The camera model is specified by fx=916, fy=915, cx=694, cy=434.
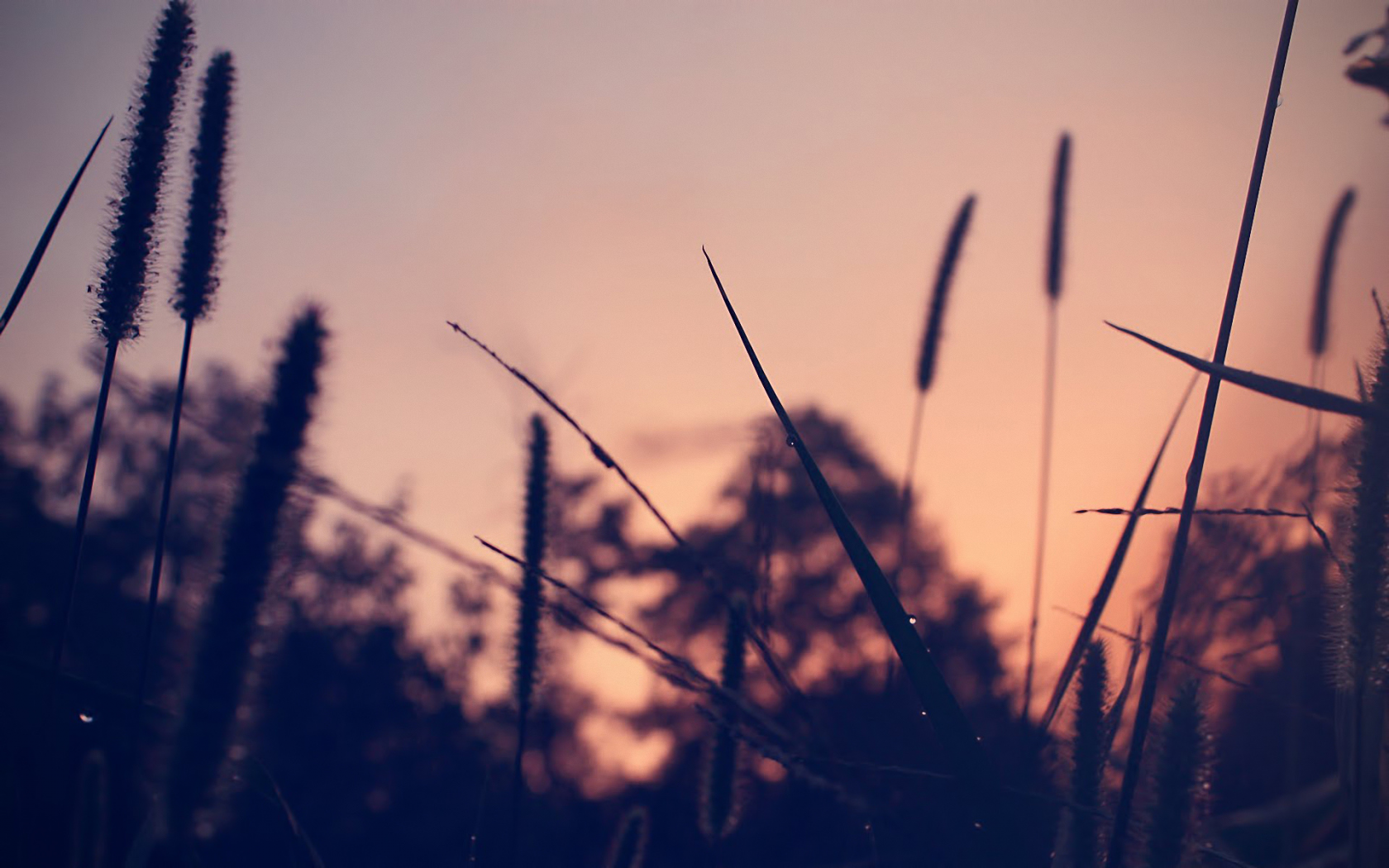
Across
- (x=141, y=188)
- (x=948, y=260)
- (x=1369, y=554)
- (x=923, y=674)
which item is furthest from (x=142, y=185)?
(x=948, y=260)

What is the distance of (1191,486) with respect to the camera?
124cm

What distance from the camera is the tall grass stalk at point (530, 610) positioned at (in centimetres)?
185

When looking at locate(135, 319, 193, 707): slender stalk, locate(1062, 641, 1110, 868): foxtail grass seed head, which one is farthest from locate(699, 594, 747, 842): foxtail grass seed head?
locate(135, 319, 193, 707): slender stalk

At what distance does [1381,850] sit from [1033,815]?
0.56 metres

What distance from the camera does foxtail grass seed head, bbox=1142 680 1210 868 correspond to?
1.17 meters

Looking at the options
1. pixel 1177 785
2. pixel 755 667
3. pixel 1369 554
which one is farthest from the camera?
pixel 755 667

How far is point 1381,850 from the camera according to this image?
1518 millimetres

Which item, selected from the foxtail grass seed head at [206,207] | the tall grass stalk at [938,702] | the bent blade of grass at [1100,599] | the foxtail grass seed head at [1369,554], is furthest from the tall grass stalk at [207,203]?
the foxtail grass seed head at [1369,554]

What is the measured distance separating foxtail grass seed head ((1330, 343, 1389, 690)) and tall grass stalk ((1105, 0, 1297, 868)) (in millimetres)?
216

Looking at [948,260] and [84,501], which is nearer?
[84,501]

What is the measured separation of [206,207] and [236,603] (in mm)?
1054

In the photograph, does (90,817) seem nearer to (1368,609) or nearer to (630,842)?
(630,842)

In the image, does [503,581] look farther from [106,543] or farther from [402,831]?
[106,543]

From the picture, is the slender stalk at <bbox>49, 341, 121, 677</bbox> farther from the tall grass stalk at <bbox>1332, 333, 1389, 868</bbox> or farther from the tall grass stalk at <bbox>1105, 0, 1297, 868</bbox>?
the tall grass stalk at <bbox>1332, 333, 1389, 868</bbox>
